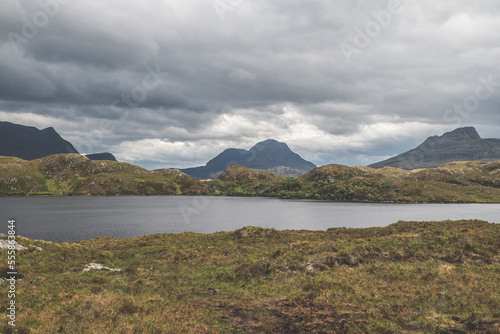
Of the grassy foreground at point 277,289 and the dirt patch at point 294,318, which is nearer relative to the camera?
the grassy foreground at point 277,289

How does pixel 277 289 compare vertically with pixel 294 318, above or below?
below

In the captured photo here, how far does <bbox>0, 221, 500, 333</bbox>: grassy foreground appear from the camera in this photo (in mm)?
19188

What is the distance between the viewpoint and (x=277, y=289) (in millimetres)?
27797

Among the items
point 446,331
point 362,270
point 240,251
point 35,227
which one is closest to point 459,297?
point 446,331

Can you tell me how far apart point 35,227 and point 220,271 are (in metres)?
94.8

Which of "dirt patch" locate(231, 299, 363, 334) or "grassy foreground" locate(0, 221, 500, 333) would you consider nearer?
"grassy foreground" locate(0, 221, 500, 333)

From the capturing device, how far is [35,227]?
317ft

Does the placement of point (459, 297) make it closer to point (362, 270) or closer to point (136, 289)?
point (362, 270)

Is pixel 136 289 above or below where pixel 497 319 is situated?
below

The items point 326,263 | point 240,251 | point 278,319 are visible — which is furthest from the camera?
point 240,251

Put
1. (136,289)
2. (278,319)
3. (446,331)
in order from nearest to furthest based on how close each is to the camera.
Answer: (446,331) < (278,319) < (136,289)

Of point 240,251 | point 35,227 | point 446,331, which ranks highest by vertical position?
point 446,331

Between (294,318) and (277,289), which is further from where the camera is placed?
(277,289)

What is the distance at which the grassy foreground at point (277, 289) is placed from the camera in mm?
19188
